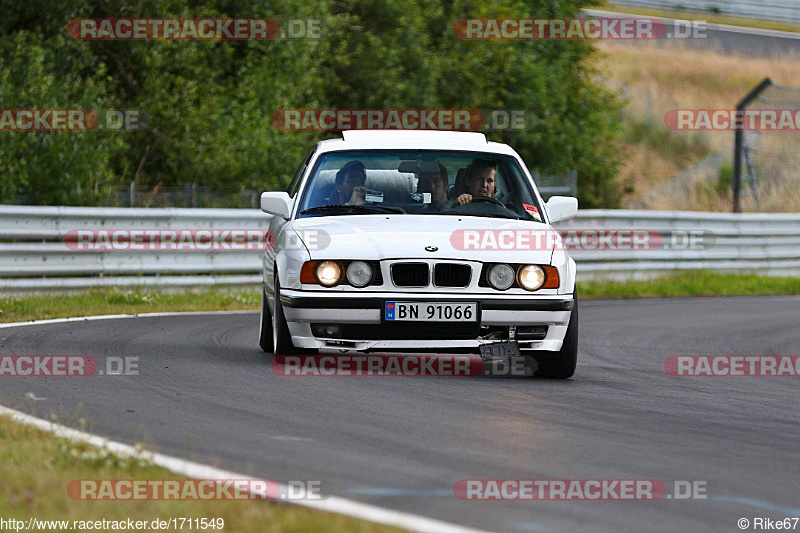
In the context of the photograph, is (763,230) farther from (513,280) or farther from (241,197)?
(513,280)

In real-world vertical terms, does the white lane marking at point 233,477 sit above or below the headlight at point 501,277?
below

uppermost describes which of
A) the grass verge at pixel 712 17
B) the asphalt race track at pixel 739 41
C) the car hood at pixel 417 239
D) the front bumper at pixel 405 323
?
the grass verge at pixel 712 17

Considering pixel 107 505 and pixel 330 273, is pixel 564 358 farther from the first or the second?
pixel 107 505

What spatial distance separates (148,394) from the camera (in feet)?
25.2

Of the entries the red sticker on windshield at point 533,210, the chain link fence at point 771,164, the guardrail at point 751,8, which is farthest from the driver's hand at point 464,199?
the guardrail at point 751,8

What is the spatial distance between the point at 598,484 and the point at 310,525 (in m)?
1.39

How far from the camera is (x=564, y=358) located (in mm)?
8961

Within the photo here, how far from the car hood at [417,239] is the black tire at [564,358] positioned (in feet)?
1.68

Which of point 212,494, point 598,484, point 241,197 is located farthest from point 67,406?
point 241,197

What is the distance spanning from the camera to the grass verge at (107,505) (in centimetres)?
441

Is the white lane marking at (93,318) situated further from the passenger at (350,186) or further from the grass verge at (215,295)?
the passenger at (350,186)

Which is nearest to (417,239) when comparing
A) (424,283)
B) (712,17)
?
(424,283)

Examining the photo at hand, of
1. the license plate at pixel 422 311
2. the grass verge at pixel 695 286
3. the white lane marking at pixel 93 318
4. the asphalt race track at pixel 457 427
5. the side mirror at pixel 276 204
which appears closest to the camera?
the asphalt race track at pixel 457 427

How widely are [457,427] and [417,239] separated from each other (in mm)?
2231
